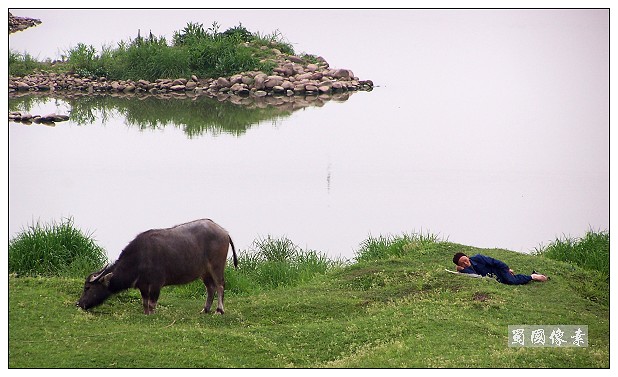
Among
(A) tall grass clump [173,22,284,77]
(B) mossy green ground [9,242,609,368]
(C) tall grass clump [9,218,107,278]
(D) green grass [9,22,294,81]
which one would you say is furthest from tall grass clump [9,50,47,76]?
(B) mossy green ground [9,242,609,368]

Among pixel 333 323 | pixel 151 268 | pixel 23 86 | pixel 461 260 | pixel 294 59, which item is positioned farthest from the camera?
pixel 294 59

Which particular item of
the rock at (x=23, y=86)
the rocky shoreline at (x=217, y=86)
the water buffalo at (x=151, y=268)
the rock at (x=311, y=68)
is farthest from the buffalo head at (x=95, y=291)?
the rock at (x=311, y=68)

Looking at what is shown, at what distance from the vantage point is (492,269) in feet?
38.1

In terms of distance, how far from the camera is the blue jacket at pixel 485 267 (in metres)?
11.6

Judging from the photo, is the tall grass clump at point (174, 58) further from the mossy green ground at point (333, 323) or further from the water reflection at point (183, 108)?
the mossy green ground at point (333, 323)

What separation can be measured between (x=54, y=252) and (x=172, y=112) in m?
8.70

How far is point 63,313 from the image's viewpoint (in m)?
10.0

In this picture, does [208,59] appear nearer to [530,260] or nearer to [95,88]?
[95,88]

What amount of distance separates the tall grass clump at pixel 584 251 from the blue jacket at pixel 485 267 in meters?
1.92

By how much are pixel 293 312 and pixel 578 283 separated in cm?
360

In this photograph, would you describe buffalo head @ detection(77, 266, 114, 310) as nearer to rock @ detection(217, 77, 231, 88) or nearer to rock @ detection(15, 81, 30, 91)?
rock @ detection(15, 81, 30, 91)

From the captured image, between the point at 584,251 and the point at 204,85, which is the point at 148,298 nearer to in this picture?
the point at 584,251

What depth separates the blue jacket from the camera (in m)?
11.6

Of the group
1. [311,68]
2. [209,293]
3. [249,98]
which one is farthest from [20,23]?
[209,293]
